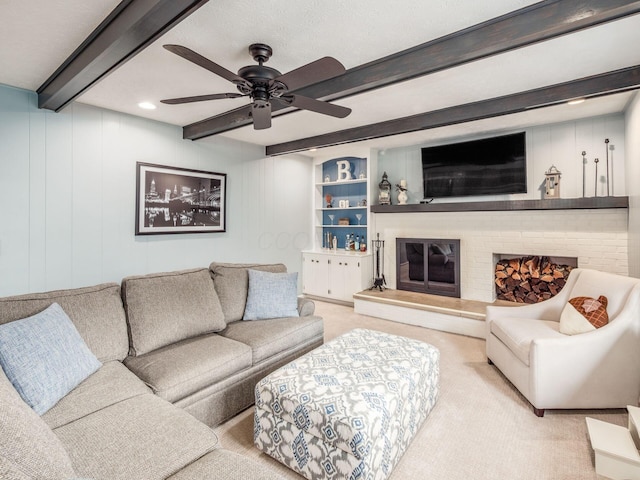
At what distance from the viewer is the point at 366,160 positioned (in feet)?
17.3

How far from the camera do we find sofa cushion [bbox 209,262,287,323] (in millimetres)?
2912

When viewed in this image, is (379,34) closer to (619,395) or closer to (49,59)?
(49,59)

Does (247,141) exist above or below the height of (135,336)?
above

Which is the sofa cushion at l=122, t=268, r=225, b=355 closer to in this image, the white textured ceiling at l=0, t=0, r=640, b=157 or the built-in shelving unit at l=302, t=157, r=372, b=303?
the white textured ceiling at l=0, t=0, r=640, b=157

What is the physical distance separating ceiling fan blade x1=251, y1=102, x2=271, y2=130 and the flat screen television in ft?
9.67

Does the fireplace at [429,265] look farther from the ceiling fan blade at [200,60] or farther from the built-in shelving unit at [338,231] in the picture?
the ceiling fan blade at [200,60]

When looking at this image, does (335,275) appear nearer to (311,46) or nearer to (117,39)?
(311,46)

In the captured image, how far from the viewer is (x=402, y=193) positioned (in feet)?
16.2

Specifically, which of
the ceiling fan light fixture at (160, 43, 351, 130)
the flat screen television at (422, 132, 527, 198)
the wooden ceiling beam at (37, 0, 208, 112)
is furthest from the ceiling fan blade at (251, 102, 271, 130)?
the flat screen television at (422, 132, 527, 198)

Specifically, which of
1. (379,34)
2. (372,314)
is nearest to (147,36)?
(379,34)

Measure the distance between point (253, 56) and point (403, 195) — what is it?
3.29 meters

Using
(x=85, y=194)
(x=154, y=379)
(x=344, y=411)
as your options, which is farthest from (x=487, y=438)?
(x=85, y=194)

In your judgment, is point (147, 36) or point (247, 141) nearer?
point (147, 36)

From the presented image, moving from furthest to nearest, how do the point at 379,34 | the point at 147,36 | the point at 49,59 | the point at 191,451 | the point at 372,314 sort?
the point at 372,314, the point at 49,59, the point at 379,34, the point at 147,36, the point at 191,451
